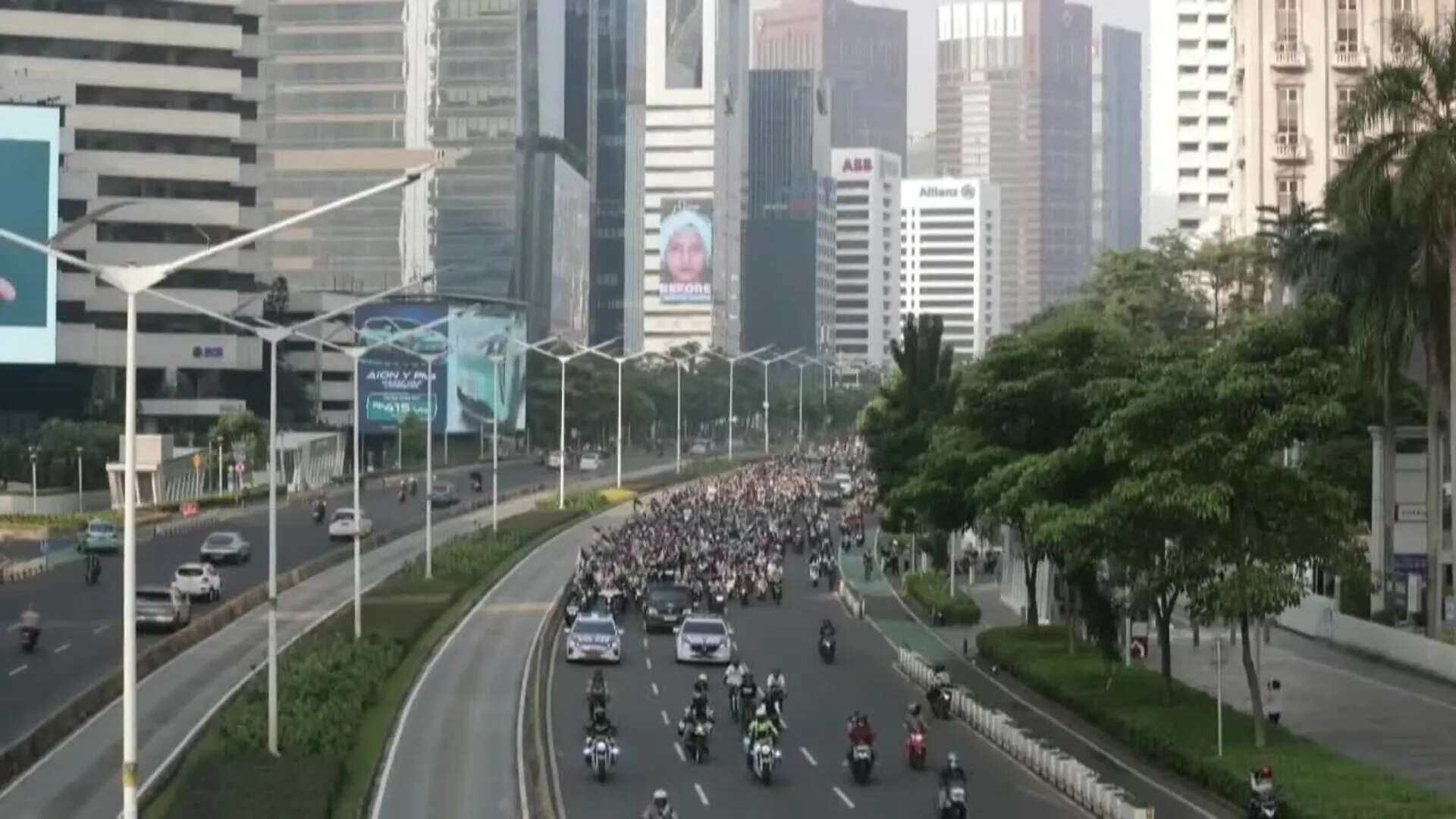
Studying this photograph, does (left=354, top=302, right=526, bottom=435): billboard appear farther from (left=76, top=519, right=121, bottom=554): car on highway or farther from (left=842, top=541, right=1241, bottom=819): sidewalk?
(left=842, top=541, right=1241, bottom=819): sidewalk

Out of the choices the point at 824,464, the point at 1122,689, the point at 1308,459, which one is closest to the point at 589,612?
the point at 1122,689

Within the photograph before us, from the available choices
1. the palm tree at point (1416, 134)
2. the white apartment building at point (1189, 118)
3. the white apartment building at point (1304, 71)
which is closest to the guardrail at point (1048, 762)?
the palm tree at point (1416, 134)

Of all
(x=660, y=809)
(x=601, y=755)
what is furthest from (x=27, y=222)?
(x=660, y=809)

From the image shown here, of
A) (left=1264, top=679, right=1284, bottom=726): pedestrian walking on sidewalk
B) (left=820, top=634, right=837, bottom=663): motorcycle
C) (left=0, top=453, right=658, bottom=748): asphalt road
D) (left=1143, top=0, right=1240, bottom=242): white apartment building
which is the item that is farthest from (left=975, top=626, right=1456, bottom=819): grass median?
(left=1143, top=0, right=1240, bottom=242): white apartment building

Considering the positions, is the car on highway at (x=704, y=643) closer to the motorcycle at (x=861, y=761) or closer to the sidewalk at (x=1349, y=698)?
the sidewalk at (x=1349, y=698)

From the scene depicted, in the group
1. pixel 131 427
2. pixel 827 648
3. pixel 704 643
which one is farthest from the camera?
pixel 827 648

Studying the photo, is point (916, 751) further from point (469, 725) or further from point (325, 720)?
point (325, 720)
